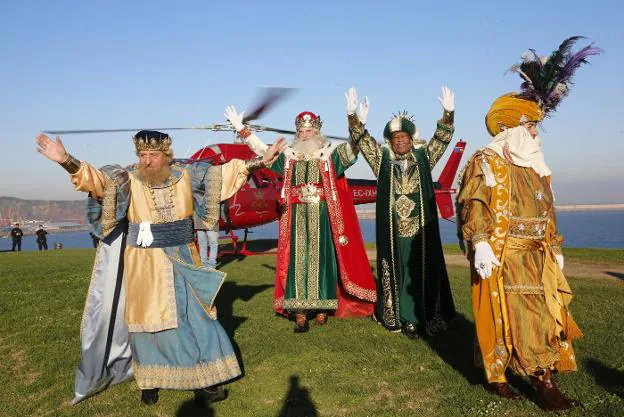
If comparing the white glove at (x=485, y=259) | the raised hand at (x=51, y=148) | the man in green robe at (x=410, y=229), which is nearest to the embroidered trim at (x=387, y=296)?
the man in green robe at (x=410, y=229)

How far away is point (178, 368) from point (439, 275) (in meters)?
2.99

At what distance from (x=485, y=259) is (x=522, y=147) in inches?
33.9

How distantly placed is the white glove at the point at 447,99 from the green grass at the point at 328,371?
95.2 inches

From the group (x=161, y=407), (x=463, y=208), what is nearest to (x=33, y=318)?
(x=161, y=407)

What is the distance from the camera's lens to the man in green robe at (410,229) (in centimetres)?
553

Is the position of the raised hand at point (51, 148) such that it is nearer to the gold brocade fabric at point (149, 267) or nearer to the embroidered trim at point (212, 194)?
the gold brocade fabric at point (149, 267)

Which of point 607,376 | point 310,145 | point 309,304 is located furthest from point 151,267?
point 607,376

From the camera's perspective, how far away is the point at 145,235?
3.89 meters

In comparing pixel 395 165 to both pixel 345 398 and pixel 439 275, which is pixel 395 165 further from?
pixel 345 398

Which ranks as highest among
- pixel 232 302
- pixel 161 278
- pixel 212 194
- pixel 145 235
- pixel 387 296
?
pixel 212 194

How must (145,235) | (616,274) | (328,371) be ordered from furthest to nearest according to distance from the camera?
(616,274)
(328,371)
(145,235)

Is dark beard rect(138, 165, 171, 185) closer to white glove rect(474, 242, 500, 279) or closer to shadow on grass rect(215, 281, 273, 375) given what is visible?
shadow on grass rect(215, 281, 273, 375)

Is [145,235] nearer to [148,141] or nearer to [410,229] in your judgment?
[148,141]

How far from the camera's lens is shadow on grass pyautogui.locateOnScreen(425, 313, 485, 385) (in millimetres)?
4261
